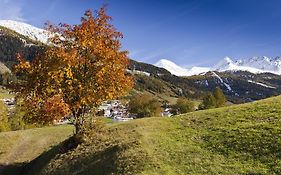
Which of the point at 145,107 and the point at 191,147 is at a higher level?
the point at 145,107

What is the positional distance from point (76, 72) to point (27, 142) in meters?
21.6

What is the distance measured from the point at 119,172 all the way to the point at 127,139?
24.4 feet

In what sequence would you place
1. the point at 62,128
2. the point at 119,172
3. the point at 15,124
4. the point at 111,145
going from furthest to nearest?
the point at 15,124 → the point at 62,128 → the point at 111,145 → the point at 119,172

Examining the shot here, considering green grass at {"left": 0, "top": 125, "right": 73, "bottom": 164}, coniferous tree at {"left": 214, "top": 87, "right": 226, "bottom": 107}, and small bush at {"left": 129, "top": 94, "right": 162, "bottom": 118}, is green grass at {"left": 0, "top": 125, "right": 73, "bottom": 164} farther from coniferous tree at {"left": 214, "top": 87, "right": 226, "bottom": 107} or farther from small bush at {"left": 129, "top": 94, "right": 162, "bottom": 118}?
coniferous tree at {"left": 214, "top": 87, "right": 226, "bottom": 107}

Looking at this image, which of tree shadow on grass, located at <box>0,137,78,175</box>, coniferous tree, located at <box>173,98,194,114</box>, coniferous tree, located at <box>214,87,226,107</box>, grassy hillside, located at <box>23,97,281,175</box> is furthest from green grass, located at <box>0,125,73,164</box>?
coniferous tree, located at <box>173,98,194,114</box>

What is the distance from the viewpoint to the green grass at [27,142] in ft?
169

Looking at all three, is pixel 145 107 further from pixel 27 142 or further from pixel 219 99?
pixel 27 142

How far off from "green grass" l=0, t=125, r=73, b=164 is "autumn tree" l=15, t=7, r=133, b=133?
12.4m

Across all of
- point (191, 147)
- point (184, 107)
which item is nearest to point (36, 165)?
point (191, 147)

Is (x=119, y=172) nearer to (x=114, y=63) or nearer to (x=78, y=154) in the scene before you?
(x=78, y=154)

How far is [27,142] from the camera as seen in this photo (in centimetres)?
5825

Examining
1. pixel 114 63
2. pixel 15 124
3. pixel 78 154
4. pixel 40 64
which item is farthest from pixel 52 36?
pixel 15 124

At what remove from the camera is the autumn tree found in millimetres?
39906

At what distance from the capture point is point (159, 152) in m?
33.5
